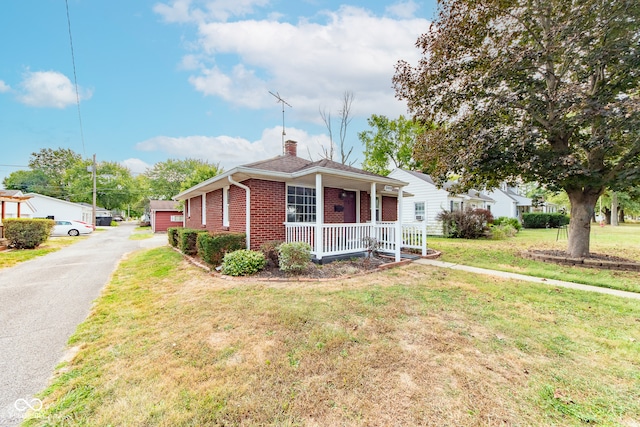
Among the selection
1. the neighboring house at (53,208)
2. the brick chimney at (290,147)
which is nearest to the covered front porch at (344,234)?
the brick chimney at (290,147)

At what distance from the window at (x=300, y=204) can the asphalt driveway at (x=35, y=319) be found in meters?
5.41

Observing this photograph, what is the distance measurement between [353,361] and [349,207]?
27.3 feet

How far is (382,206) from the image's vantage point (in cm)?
1369

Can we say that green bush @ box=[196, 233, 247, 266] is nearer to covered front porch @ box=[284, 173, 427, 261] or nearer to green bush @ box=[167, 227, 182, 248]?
covered front porch @ box=[284, 173, 427, 261]

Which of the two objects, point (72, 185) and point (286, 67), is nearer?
point (286, 67)

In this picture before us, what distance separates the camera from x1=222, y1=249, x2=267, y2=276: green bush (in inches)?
263

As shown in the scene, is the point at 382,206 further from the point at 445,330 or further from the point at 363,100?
the point at 363,100

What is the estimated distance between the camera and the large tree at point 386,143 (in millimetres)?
32281

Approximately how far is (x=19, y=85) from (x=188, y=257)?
16.2m

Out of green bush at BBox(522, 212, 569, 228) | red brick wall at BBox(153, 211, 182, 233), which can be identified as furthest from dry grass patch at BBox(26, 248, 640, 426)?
green bush at BBox(522, 212, 569, 228)

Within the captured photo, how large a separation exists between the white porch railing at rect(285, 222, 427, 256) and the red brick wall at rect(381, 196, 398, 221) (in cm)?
381

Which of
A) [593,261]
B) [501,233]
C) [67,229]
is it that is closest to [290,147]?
[593,261]

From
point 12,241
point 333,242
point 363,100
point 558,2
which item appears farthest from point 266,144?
point 558,2

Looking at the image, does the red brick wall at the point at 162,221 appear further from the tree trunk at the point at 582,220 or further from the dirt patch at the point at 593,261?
the tree trunk at the point at 582,220
